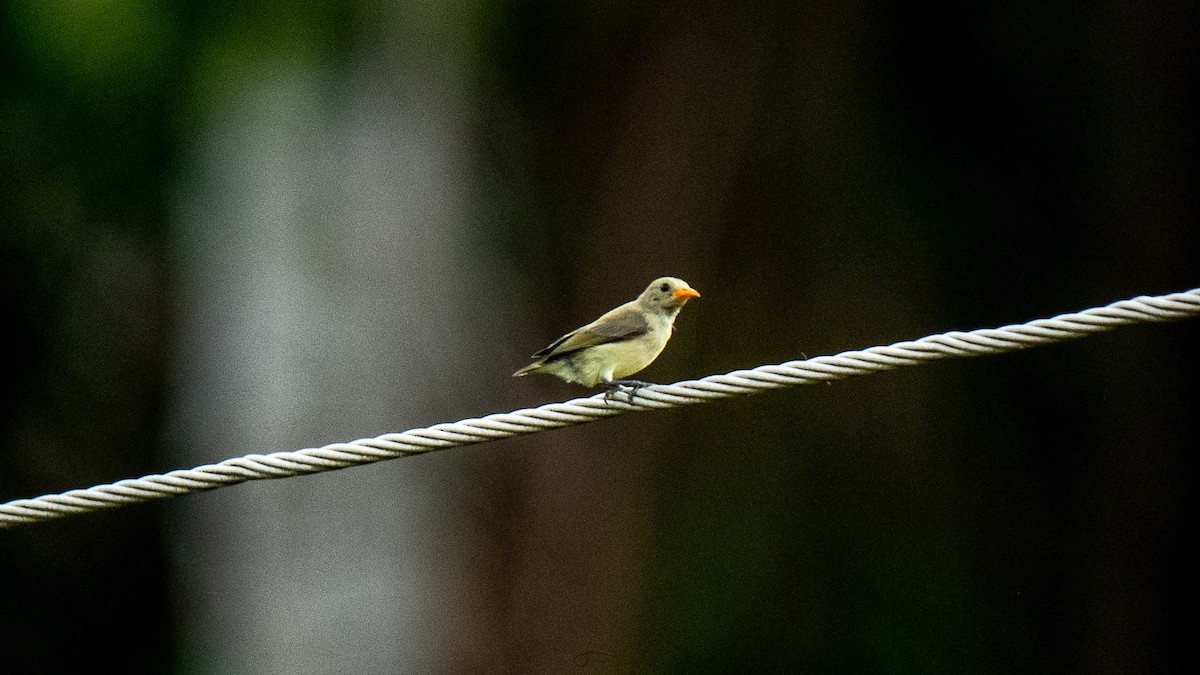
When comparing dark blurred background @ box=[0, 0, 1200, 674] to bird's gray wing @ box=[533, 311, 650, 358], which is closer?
bird's gray wing @ box=[533, 311, 650, 358]

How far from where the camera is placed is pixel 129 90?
39.4 ft

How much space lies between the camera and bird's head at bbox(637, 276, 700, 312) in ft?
18.2

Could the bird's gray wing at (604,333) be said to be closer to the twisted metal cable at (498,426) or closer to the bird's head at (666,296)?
the bird's head at (666,296)

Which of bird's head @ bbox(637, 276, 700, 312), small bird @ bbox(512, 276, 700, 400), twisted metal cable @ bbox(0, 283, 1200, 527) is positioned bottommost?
twisted metal cable @ bbox(0, 283, 1200, 527)

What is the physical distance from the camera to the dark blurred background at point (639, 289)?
9.09m

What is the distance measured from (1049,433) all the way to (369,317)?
5899mm

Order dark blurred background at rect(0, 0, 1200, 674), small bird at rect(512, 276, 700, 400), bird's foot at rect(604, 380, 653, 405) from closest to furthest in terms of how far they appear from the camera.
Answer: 1. bird's foot at rect(604, 380, 653, 405)
2. small bird at rect(512, 276, 700, 400)
3. dark blurred background at rect(0, 0, 1200, 674)

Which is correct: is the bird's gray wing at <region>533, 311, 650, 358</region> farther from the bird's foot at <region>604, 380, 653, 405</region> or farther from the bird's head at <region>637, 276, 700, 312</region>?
the bird's foot at <region>604, 380, 653, 405</region>

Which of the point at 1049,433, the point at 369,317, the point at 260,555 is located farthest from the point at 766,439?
the point at 260,555

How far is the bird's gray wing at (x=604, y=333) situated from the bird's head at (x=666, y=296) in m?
0.11

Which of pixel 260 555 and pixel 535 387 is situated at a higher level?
pixel 535 387

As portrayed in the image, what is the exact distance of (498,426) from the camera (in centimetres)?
381

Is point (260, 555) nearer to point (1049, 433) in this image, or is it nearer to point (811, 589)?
point (811, 589)

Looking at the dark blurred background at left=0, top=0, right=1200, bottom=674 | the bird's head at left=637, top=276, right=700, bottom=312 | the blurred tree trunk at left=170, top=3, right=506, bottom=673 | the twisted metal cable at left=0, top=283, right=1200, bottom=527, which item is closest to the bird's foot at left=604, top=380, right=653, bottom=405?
the twisted metal cable at left=0, top=283, right=1200, bottom=527
